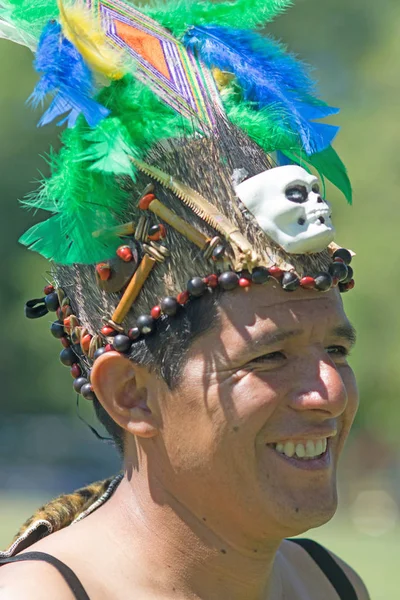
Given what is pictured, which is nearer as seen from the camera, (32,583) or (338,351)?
(32,583)

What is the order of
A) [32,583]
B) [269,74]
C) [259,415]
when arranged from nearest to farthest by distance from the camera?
[32,583]
[259,415]
[269,74]

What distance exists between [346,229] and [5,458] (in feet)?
44.7

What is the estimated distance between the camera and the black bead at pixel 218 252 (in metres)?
2.70

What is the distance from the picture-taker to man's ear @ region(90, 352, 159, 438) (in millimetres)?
2814

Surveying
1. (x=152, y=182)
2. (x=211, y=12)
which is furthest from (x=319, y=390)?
(x=211, y=12)

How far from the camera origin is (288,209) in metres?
2.74

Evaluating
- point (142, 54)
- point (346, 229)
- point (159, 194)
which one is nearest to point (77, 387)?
point (159, 194)

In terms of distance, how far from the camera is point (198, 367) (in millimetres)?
2736

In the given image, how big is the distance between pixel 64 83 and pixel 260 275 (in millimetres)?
788

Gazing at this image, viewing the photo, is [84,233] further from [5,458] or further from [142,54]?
[5,458]

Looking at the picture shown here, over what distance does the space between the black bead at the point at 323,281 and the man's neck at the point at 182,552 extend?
72 cm

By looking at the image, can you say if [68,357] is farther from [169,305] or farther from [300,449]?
[300,449]

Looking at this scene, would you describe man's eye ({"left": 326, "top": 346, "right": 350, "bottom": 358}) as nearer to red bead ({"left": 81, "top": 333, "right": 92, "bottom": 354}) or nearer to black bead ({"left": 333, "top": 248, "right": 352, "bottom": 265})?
black bead ({"left": 333, "top": 248, "right": 352, "bottom": 265})

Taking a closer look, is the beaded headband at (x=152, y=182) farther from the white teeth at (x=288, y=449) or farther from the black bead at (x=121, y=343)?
the white teeth at (x=288, y=449)
